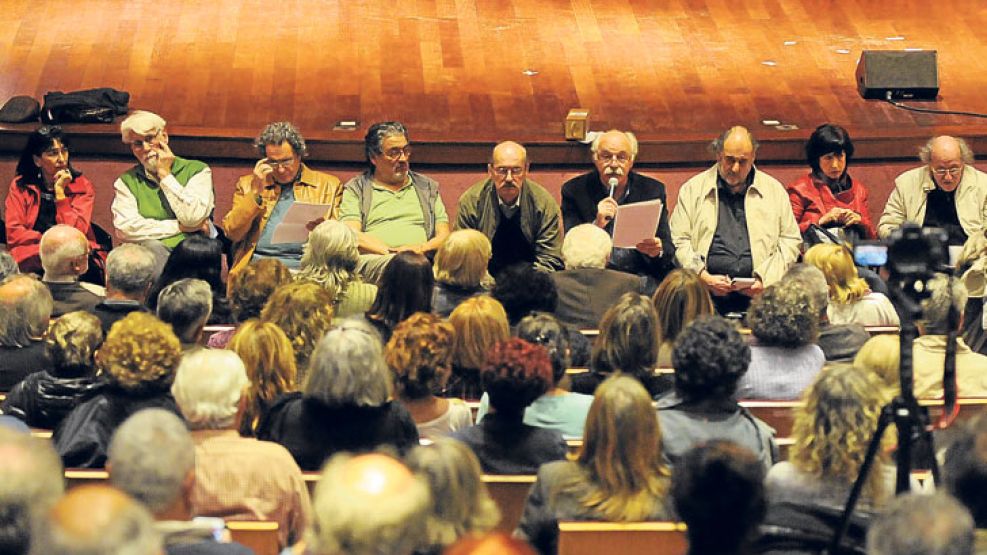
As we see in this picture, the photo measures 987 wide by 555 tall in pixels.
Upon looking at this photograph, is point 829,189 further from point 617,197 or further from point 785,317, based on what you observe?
point 785,317

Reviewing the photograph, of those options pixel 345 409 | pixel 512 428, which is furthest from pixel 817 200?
pixel 345 409

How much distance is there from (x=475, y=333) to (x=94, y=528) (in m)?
2.09

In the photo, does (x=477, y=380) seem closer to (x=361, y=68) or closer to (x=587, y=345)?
(x=587, y=345)

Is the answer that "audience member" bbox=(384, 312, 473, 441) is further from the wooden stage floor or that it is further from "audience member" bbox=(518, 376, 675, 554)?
the wooden stage floor

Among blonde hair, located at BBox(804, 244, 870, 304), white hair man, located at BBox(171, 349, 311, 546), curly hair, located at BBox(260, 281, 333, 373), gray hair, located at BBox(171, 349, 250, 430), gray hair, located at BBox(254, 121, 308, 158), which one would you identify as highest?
gray hair, located at BBox(254, 121, 308, 158)

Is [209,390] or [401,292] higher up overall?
[401,292]

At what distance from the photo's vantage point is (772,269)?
594cm

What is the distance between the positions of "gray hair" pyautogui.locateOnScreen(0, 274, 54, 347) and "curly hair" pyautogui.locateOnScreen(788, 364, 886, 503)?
87.3 inches

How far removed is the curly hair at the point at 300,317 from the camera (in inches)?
167

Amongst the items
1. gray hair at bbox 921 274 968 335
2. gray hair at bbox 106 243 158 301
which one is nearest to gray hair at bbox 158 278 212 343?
gray hair at bbox 106 243 158 301

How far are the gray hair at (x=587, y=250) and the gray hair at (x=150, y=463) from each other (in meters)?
2.65

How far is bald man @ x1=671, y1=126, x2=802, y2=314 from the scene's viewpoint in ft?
19.8

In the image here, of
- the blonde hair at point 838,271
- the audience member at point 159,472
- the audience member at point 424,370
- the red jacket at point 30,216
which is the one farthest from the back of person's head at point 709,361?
the red jacket at point 30,216

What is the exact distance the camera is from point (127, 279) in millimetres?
4633
